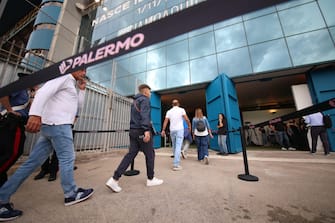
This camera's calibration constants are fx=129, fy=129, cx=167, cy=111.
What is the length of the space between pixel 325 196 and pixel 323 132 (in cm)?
477

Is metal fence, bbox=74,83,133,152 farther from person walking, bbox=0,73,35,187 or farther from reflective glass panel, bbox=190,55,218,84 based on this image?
reflective glass panel, bbox=190,55,218,84

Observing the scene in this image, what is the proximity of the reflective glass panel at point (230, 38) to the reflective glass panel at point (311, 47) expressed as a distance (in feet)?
6.50

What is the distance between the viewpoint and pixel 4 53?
10.5 feet

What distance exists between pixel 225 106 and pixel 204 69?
248 cm

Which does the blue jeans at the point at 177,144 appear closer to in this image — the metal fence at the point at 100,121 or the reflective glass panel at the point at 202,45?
the metal fence at the point at 100,121

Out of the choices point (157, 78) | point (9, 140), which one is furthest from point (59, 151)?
point (157, 78)

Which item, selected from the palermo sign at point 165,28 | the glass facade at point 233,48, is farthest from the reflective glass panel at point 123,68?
the palermo sign at point 165,28

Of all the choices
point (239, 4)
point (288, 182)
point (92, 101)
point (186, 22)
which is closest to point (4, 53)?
point (92, 101)

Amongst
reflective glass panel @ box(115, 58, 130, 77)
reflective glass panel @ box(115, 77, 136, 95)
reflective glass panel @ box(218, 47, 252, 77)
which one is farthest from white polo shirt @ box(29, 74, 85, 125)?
reflective glass panel @ box(115, 58, 130, 77)

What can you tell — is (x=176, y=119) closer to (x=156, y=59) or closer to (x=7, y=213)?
(x=7, y=213)

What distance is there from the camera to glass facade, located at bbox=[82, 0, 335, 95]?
5.50 metres

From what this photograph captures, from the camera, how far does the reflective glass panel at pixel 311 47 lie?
205 inches

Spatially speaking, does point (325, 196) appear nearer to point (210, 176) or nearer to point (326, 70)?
point (210, 176)

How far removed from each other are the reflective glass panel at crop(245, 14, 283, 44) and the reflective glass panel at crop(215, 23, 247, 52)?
12.0 inches
